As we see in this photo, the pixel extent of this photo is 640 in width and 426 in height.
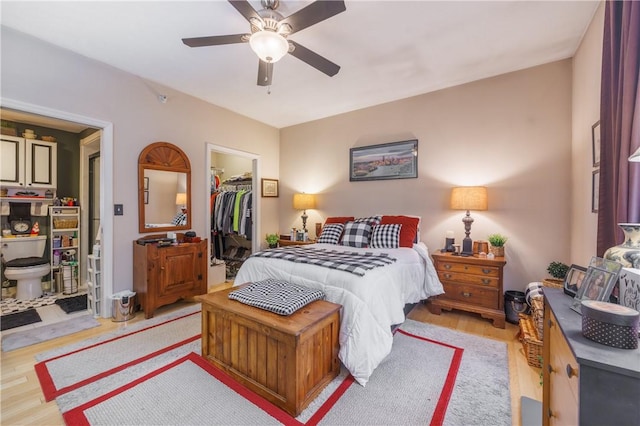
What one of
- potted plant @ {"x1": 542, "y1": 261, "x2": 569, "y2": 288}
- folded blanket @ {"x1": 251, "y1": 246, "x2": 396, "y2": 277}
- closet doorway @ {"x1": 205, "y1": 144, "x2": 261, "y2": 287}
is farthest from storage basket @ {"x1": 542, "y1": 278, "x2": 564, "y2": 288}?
closet doorway @ {"x1": 205, "y1": 144, "x2": 261, "y2": 287}

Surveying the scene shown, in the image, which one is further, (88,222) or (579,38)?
(88,222)

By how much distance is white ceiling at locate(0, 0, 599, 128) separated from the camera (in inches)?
79.2

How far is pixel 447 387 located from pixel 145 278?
9.78ft

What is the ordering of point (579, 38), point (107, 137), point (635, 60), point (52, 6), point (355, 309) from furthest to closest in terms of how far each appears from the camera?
point (107, 137), point (579, 38), point (52, 6), point (355, 309), point (635, 60)

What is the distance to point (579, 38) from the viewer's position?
7.76ft

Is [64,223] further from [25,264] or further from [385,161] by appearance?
[385,161]

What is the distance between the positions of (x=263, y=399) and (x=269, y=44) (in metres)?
2.26

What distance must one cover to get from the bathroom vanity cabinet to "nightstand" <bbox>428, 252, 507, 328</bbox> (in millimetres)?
5401

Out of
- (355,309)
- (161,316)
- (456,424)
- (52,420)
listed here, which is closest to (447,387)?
(456,424)

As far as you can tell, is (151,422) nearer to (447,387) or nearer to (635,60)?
(447,387)

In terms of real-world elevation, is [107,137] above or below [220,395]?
above

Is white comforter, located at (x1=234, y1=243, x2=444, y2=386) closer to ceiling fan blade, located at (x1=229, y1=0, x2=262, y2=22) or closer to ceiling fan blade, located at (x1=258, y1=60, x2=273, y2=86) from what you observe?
ceiling fan blade, located at (x1=258, y1=60, x2=273, y2=86)

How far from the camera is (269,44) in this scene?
174 centimetres

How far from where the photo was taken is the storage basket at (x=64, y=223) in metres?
3.77
